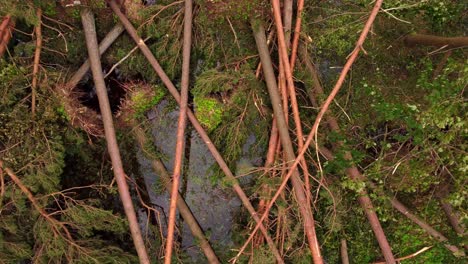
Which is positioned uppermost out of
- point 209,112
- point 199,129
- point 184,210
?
point 209,112

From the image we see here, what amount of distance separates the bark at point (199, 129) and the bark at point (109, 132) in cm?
48

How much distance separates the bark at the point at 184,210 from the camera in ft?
19.0

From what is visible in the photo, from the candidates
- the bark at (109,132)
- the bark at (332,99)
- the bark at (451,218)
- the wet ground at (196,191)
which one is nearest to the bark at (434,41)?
the bark at (332,99)

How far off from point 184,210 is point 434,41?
4404mm

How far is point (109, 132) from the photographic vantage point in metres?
5.47

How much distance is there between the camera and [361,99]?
19.2 ft

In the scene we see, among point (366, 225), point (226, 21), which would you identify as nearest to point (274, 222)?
point (366, 225)

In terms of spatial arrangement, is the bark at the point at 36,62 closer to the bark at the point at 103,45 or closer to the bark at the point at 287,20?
the bark at the point at 103,45

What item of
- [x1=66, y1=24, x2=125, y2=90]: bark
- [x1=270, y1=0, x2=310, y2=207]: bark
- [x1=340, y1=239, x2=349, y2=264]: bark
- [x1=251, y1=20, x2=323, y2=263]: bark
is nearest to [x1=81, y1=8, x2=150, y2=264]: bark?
[x1=66, y1=24, x2=125, y2=90]: bark

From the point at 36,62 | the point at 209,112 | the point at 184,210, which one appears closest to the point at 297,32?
the point at 209,112

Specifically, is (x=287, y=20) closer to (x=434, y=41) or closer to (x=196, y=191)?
(x=434, y=41)

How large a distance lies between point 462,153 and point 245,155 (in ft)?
10.0

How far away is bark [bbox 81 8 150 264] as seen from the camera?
525 cm

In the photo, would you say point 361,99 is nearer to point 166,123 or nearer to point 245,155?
point 245,155
